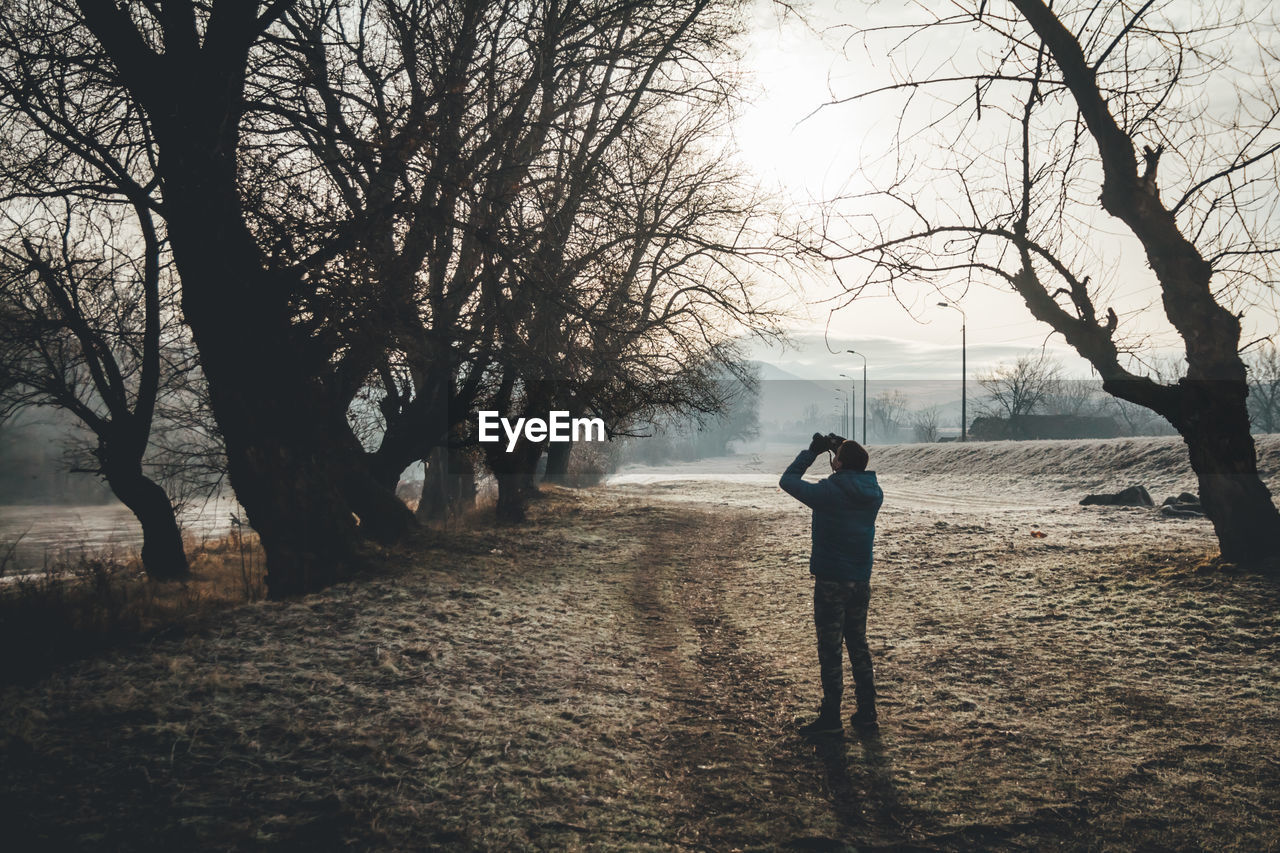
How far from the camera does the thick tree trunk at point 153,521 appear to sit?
536 inches

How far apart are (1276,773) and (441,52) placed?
863 centimetres

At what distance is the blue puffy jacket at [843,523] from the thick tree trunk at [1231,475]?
5.54 metres

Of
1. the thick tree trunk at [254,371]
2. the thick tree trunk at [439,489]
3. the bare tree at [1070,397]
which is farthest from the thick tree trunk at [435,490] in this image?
the bare tree at [1070,397]

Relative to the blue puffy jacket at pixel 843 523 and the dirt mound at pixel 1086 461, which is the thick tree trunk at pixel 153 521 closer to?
the blue puffy jacket at pixel 843 523

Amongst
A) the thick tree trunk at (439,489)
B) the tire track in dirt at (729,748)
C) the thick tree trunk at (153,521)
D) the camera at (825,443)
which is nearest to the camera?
the tire track in dirt at (729,748)

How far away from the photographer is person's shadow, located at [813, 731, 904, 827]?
13.4 ft

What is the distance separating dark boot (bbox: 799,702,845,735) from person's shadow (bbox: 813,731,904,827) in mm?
67

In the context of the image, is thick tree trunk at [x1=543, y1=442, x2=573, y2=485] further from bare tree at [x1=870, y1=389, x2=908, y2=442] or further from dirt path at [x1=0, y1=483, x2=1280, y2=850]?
bare tree at [x1=870, y1=389, x2=908, y2=442]

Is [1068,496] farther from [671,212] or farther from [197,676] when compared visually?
[197,676]

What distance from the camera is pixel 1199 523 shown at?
→ 13.2m

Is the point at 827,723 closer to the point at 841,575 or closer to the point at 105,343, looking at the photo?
the point at 841,575

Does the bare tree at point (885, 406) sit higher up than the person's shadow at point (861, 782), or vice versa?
the bare tree at point (885, 406)

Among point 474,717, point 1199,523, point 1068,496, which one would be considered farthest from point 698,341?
point 1068,496

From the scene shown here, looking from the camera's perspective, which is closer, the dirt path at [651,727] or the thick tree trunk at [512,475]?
the dirt path at [651,727]
